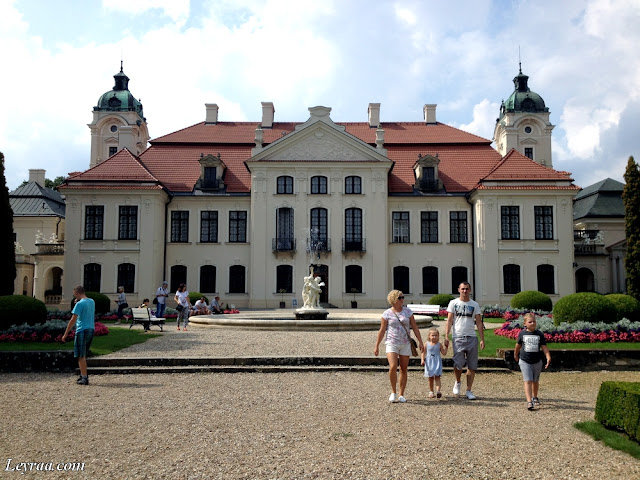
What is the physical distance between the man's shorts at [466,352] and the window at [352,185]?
26081 mm

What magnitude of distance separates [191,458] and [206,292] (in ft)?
95.8

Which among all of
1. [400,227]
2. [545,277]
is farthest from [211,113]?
[545,277]

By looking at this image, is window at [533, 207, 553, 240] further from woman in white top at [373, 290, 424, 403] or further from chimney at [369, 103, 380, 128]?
woman in white top at [373, 290, 424, 403]

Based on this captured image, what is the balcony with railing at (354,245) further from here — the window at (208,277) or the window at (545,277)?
the window at (545,277)

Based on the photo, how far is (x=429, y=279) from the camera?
34.6 metres

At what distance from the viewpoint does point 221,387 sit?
31.3 feet

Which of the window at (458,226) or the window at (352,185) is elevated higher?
the window at (352,185)

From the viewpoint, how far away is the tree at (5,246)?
1973 cm

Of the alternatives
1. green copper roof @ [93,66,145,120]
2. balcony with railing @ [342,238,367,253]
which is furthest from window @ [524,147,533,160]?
green copper roof @ [93,66,145,120]

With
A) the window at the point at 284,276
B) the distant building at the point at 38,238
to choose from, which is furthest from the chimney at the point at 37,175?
the window at the point at 284,276

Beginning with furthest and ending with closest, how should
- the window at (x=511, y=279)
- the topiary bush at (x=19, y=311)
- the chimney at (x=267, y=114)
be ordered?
the chimney at (x=267, y=114)
the window at (x=511, y=279)
the topiary bush at (x=19, y=311)

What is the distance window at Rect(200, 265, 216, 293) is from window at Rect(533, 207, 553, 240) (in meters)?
19.0

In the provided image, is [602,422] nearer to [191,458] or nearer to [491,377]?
[491,377]

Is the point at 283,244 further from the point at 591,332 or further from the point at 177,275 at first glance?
the point at 591,332
